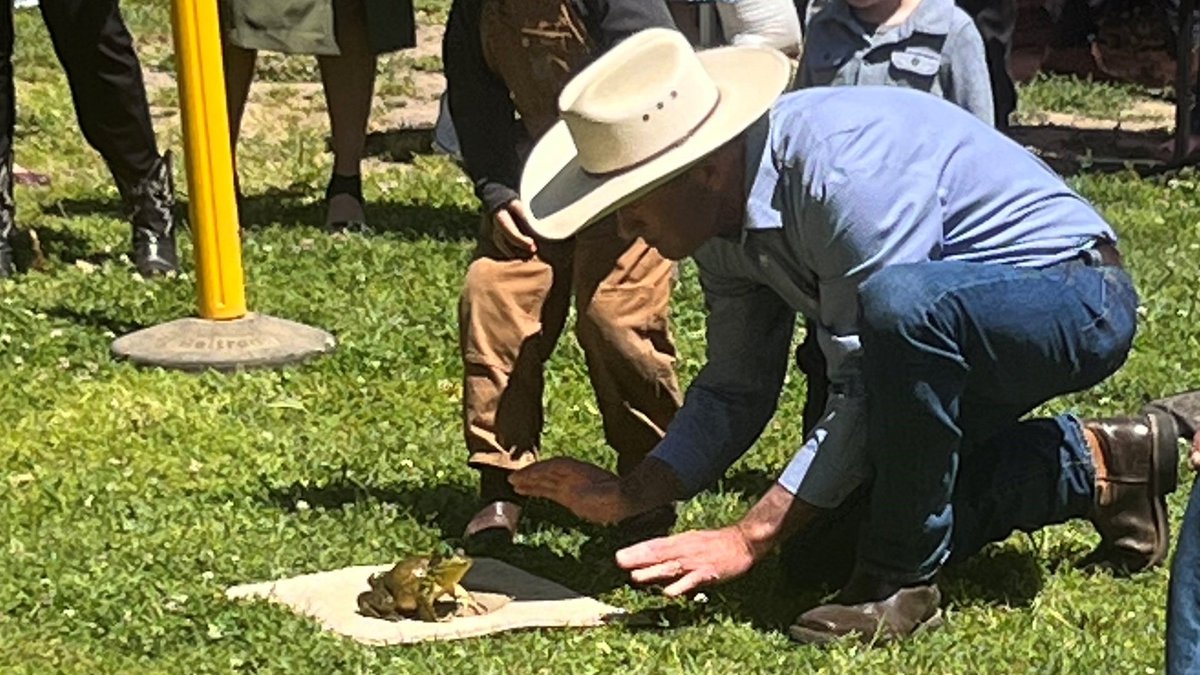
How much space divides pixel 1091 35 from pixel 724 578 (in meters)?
8.40

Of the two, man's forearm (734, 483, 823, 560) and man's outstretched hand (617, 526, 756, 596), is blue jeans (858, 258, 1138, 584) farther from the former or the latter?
man's outstretched hand (617, 526, 756, 596)

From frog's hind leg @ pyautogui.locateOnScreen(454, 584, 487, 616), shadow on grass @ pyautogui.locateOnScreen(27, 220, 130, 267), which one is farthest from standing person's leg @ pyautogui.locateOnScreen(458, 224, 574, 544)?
shadow on grass @ pyautogui.locateOnScreen(27, 220, 130, 267)

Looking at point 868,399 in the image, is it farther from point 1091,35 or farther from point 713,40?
point 1091,35

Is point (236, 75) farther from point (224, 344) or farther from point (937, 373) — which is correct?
point (937, 373)

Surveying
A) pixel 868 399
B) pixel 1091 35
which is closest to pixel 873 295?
pixel 868 399

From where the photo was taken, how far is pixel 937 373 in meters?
4.18

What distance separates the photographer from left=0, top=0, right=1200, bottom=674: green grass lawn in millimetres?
4312

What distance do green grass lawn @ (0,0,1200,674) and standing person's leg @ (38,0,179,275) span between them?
160 millimetres

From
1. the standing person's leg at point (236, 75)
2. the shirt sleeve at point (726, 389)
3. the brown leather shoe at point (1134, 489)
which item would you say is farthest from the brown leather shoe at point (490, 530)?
the standing person's leg at point (236, 75)

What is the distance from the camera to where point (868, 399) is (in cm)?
423

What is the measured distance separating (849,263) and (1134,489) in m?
0.90

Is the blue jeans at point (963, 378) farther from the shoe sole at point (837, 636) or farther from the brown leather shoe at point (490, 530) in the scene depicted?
the brown leather shoe at point (490, 530)

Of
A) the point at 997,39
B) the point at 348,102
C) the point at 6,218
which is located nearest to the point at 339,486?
the point at 6,218

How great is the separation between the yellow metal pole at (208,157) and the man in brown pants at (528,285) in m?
1.60
